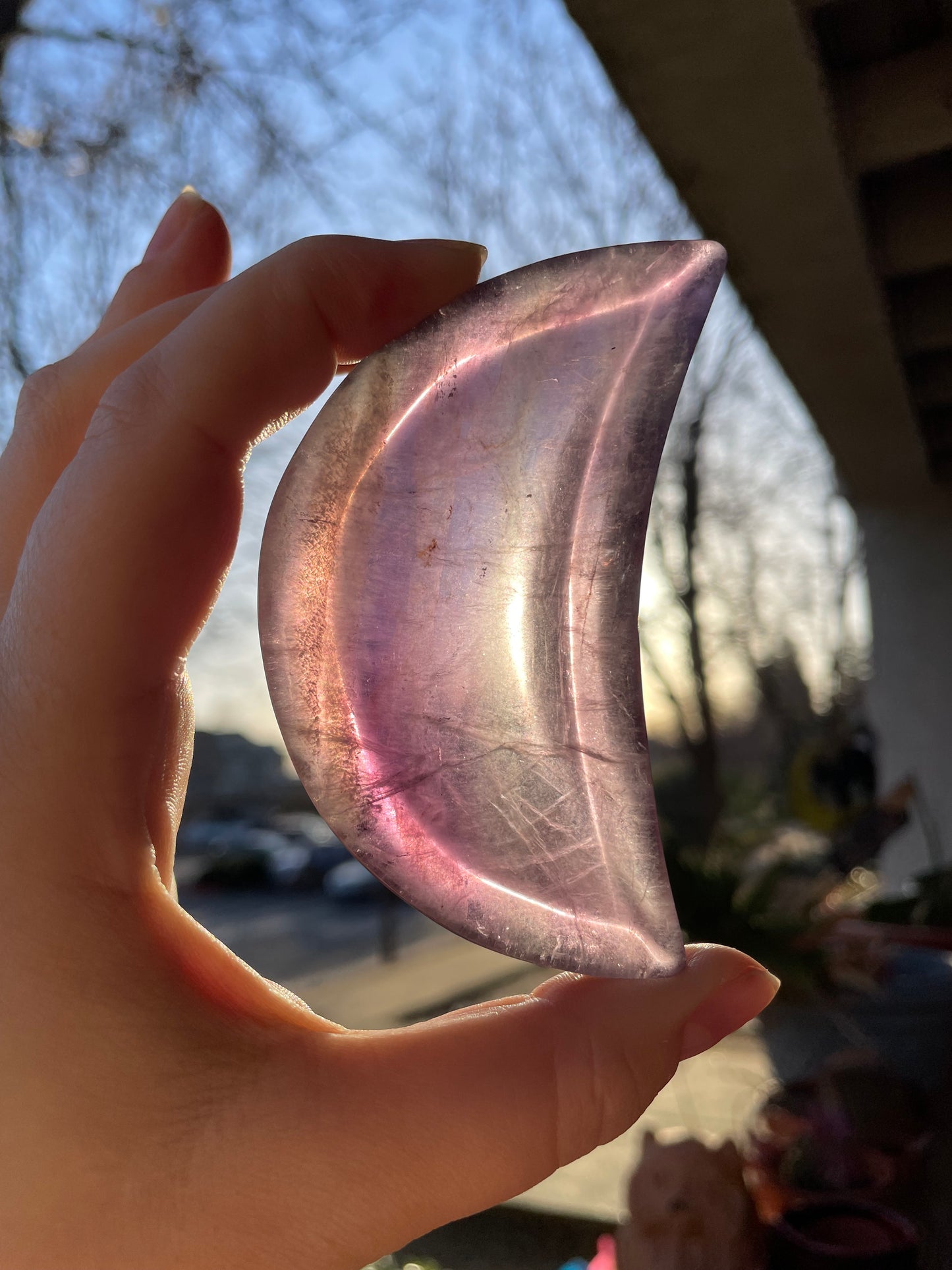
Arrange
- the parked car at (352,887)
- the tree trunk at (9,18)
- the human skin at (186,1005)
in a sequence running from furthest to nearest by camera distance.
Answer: the parked car at (352,887)
the tree trunk at (9,18)
the human skin at (186,1005)

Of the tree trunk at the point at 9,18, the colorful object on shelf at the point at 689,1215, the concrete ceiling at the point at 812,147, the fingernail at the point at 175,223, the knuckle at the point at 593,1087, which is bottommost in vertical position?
the colorful object on shelf at the point at 689,1215

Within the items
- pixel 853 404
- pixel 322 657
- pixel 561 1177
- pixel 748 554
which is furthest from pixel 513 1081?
pixel 748 554

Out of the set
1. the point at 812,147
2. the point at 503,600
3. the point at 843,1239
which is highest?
the point at 812,147

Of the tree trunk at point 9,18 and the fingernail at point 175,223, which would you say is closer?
the fingernail at point 175,223

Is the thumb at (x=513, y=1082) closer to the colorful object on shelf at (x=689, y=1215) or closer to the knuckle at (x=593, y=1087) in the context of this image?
the knuckle at (x=593, y=1087)

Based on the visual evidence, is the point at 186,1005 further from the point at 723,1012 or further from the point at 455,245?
the point at 455,245

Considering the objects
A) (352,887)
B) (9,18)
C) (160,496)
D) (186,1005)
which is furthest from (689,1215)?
(352,887)

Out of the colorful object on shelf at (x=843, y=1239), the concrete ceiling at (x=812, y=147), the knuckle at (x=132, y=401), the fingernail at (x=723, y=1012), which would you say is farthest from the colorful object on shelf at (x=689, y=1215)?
the concrete ceiling at (x=812, y=147)
